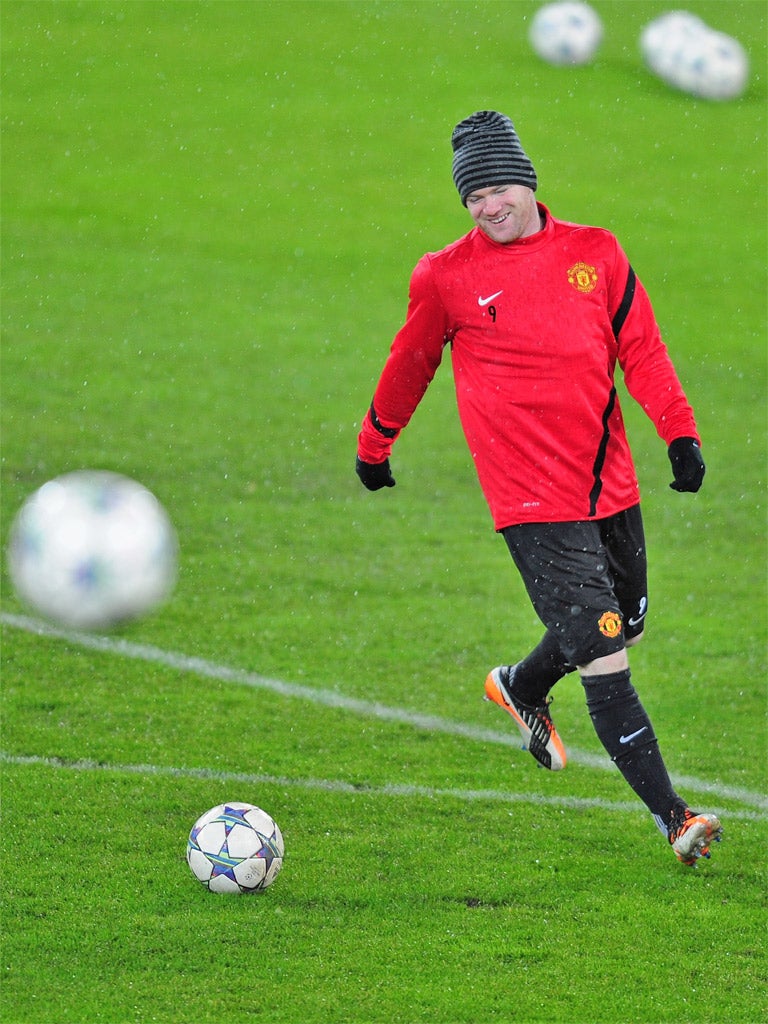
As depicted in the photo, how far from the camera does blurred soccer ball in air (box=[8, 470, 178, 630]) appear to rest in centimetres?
691

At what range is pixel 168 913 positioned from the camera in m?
4.48

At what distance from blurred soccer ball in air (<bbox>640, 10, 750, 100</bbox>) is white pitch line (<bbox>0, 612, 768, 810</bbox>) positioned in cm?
1703

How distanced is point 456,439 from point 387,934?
7.00 m

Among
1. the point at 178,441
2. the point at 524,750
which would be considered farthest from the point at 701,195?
the point at 524,750

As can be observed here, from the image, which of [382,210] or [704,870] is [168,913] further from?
[382,210]

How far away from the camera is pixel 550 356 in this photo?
184 inches

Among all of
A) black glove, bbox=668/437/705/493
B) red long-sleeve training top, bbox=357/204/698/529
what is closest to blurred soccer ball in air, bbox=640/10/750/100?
red long-sleeve training top, bbox=357/204/698/529

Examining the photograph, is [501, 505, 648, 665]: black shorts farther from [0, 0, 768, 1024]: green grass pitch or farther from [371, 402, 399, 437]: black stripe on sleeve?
[0, 0, 768, 1024]: green grass pitch

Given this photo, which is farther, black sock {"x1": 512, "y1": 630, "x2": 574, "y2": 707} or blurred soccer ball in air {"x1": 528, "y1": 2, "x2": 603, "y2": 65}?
blurred soccer ball in air {"x1": 528, "y1": 2, "x2": 603, "y2": 65}

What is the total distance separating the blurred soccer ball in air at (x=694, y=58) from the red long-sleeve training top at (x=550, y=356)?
17.9m

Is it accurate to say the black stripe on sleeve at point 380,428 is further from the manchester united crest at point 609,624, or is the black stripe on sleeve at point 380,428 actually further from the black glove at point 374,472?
the manchester united crest at point 609,624

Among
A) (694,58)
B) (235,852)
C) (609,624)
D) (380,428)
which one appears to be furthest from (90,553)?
(694,58)

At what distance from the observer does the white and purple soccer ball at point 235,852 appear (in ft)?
15.0

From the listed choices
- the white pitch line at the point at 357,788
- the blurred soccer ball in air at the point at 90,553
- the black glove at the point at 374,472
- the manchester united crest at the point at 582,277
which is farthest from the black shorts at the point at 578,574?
the blurred soccer ball in air at the point at 90,553
